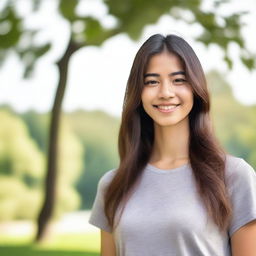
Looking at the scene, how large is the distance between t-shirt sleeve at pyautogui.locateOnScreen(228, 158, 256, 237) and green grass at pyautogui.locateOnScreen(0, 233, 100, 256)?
201 inches

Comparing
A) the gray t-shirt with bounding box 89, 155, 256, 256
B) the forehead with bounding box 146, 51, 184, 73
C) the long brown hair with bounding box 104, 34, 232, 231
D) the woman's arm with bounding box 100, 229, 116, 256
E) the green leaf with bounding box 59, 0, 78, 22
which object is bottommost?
the woman's arm with bounding box 100, 229, 116, 256

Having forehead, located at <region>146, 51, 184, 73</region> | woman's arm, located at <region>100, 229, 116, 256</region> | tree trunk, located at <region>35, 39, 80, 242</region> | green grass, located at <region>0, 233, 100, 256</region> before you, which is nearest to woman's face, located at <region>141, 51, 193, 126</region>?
forehead, located at <region>146, 51, 184, 73</region>

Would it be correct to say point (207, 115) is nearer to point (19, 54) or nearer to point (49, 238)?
point (19, 54)

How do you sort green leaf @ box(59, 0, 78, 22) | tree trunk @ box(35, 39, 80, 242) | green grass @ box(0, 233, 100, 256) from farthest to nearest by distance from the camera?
green grass @ box(0, 233, 100, 256), tree trunk @ box(35, 39, 80, 242), green leaf @ box(59, 0, 78, 22)

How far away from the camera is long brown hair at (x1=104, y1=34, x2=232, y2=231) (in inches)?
55.6

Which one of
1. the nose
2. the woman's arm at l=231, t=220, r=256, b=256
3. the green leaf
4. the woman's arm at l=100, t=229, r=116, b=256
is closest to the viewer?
the woman's arm at l=231, t=220, r=256, b=256

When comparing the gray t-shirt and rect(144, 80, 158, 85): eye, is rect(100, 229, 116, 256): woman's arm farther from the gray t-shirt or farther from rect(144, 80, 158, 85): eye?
rect(144, 80, 158, 85): eye

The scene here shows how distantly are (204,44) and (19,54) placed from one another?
2645 mm

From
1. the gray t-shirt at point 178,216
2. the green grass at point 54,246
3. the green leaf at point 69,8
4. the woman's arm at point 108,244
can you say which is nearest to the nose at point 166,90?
the gray t-shirt at point 178,216

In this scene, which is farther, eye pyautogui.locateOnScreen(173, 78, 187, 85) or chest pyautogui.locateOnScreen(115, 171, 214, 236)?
eye pyautogui.locateOnScreen(173, 78, 187, 85)

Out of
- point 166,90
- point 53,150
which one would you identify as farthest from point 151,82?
point 53,150

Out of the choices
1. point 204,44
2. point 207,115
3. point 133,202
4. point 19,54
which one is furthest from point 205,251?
point 19,54

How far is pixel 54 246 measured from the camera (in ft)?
22.3

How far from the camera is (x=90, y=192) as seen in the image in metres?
7.12
